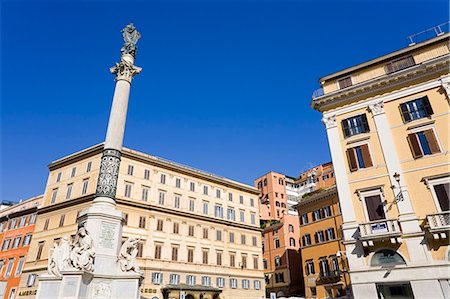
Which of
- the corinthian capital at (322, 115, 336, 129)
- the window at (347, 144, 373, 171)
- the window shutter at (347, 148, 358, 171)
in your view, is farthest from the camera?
the corinthian capital at (322, 115, 336, 129)

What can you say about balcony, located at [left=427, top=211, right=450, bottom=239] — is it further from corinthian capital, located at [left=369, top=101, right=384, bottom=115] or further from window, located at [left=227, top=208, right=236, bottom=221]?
window, located at [left=227, top=208, right=236, bottom=221]

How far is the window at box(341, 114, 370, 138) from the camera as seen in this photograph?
23.7 m

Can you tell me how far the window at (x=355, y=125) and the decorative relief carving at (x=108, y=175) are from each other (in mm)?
17457

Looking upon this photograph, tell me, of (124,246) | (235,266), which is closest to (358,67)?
(124,246)

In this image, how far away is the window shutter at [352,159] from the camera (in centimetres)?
2285

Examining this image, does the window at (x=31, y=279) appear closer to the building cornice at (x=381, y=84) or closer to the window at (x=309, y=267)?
the window at (x=309, y=267)

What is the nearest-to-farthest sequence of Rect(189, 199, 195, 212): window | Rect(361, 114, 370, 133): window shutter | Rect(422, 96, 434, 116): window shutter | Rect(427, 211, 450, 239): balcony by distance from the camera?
1. Rect(427, 211, 450, 239): balcony
2. Rect(422, 96, 434, 116): window shutter
3. Rect(361, 114, 370, 133): window shutter
4. Rect(189, 199, 195, 212): window

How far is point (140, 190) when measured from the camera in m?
41.0

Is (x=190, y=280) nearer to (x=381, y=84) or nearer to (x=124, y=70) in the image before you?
(x=124, y=70)

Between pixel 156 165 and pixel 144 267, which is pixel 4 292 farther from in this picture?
pixel 156 165

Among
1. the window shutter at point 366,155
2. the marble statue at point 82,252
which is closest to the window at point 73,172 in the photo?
the marble statue at point 82,252

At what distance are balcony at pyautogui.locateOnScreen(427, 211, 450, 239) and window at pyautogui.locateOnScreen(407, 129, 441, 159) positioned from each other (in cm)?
425

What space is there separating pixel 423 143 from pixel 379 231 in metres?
6.80

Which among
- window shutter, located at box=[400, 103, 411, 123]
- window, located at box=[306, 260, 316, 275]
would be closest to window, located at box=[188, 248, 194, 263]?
window, located at box=[306, 260, 316, 275]
